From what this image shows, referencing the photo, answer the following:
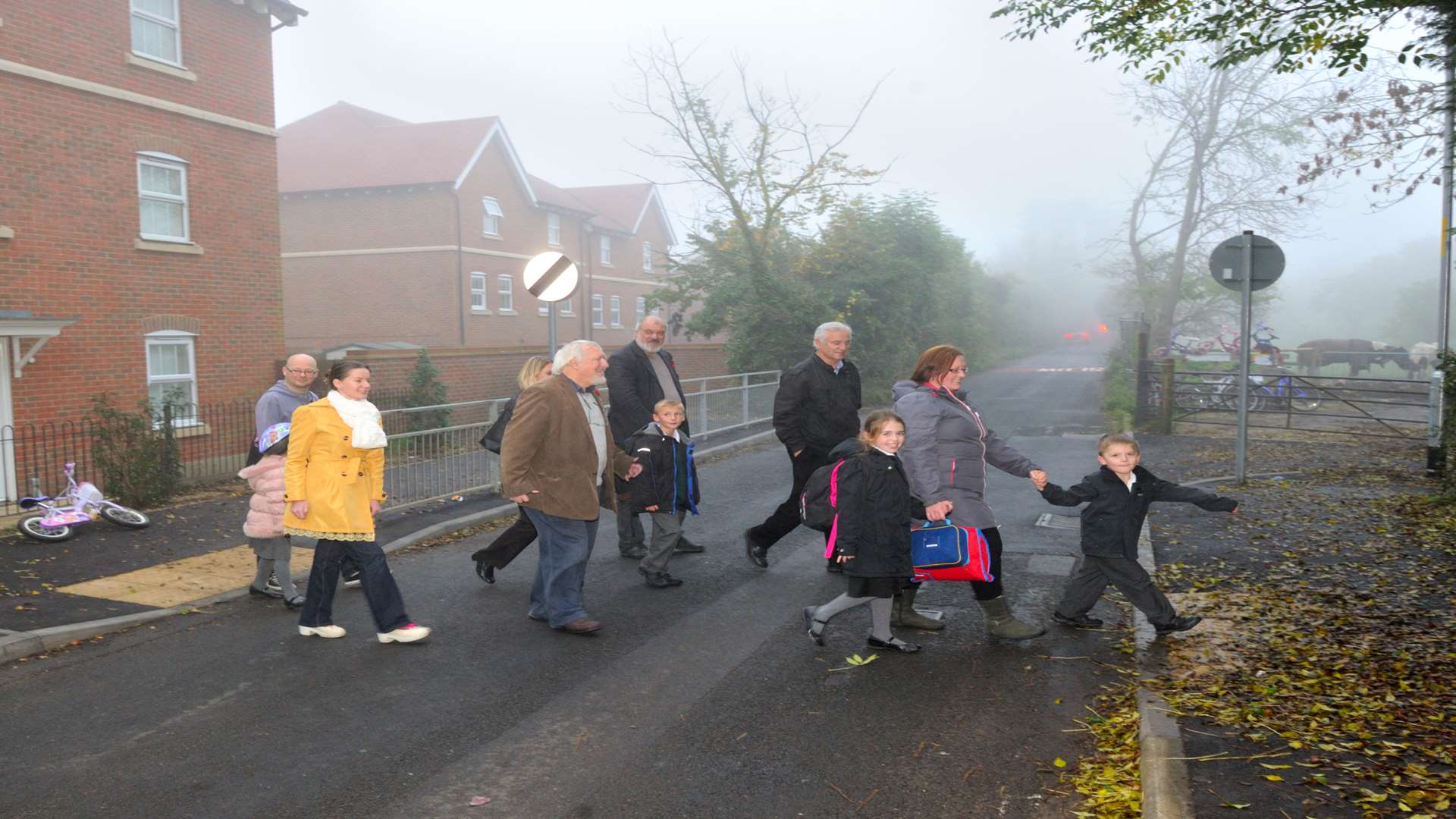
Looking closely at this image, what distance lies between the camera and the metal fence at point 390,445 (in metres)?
10.4

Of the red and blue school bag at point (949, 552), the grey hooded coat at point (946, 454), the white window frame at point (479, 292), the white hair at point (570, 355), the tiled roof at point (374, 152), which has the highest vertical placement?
the tiled roof at point (374, 152)

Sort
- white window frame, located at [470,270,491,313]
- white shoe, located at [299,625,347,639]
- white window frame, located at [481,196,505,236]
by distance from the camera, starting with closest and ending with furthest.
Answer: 1. white shoe, located at [299,625,347,639]
2. white window frame, located at [470,270,491,313]
3. white window frame, located at [481,196,505,236]

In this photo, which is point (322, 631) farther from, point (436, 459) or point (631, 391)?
point (436, 459)

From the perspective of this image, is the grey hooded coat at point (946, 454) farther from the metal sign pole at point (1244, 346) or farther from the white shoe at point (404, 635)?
the metal sign pole at point (1244, 346)

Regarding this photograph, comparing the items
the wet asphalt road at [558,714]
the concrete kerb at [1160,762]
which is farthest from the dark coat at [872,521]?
the concrete kerb at [1160,762]

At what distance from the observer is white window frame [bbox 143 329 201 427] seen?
14.5 metres

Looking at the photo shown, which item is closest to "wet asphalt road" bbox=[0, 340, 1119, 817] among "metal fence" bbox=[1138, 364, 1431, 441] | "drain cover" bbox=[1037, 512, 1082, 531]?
"drain cover" bbox=[1037, 512, 1082, 531]

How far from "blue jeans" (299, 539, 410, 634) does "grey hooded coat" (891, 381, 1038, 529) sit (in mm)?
2998

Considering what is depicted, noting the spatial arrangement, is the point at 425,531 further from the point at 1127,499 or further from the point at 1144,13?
the point at 1144,13

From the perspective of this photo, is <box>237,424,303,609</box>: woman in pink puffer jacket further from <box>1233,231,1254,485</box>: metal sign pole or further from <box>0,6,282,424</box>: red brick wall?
<box>1233,231,1254,485</box>: metal sign pole

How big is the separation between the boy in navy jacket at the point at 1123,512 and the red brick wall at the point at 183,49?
13.5 meters

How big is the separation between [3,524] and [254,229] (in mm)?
7379

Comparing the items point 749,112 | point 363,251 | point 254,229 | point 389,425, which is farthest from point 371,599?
point 363,251

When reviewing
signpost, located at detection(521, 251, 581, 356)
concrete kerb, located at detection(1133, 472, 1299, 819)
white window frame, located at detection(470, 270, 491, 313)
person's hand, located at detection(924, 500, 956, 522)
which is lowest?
concrete kerb, located at detection(1133, 472, 1299, 819)
